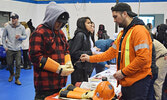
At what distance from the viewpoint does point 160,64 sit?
3.45 metres

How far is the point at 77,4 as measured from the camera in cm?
1117

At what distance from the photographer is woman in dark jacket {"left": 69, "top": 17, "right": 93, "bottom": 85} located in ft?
10.4

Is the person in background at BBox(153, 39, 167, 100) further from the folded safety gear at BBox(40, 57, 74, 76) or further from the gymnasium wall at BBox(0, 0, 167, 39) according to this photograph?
the gymnasium wall at BBox(0, 0, 167, 39)

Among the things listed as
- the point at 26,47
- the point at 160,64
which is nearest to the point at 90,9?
the point at 26,47

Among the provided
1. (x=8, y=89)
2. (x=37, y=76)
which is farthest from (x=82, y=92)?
(x=8, y=89)

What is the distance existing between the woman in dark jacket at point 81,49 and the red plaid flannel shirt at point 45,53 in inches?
42.5

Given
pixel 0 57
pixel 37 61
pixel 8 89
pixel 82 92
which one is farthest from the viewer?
pixel 0 57

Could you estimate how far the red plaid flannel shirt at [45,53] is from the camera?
1.88 meters

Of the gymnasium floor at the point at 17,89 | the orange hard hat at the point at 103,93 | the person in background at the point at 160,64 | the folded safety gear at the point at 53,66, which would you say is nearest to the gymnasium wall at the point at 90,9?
the gymnasium floor at the point at 17,89

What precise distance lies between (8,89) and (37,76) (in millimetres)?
3283

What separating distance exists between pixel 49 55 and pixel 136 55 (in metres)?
0.85

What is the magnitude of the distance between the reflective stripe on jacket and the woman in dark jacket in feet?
3.98

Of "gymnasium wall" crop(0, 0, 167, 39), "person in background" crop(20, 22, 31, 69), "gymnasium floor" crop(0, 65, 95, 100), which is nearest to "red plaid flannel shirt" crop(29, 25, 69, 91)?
"gymnasium floor" crop(0, 65, 95, 100)

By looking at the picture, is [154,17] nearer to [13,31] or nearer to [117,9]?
[13,31]
